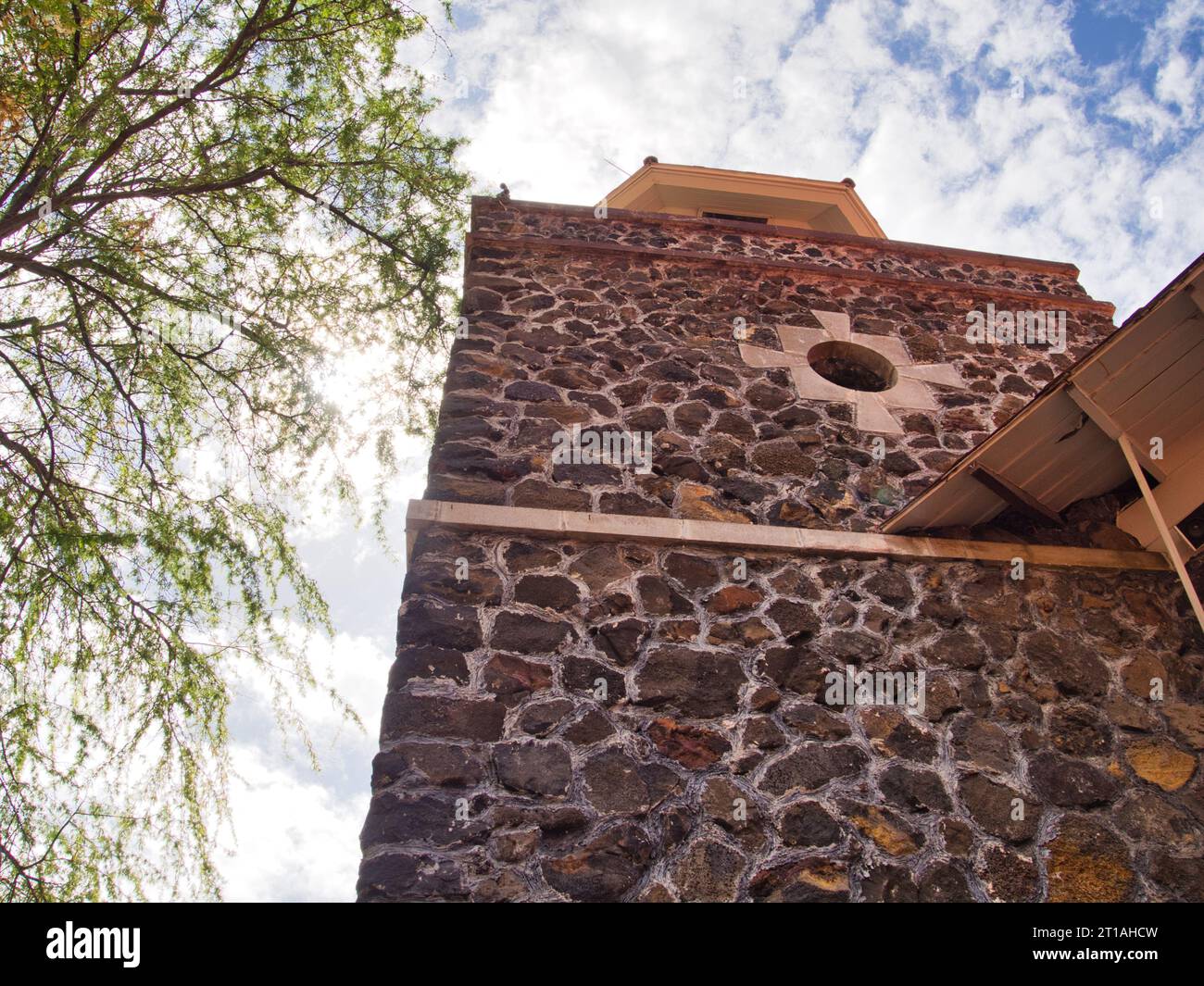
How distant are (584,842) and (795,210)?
7.64m

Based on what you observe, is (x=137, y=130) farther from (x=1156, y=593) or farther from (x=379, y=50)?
(x=1156, y=593)

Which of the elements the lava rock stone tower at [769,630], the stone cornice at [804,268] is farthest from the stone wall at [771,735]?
the stone cornice at [804,268]

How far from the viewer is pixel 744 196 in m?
9.24

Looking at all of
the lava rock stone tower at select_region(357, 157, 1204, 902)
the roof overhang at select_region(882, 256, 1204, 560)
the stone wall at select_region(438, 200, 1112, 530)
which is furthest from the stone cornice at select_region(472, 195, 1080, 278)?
the roof overhang at select_region(882, 256, 1204, 560)

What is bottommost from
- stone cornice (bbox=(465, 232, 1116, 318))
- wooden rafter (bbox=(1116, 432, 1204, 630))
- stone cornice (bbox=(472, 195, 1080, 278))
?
wooden rafter (bbox=(1116, 432, 1204, 630))

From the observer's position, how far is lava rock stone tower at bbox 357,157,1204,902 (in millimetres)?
3666

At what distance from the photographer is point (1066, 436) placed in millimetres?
4754

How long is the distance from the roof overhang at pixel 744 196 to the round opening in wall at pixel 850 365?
2.86 meters

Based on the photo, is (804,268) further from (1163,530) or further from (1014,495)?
(1163,530)

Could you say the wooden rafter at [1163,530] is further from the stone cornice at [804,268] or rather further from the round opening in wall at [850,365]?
the stone cornice at [804,268]

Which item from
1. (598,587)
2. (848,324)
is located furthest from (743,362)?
(598,587)

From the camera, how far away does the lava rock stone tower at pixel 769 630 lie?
144 inches

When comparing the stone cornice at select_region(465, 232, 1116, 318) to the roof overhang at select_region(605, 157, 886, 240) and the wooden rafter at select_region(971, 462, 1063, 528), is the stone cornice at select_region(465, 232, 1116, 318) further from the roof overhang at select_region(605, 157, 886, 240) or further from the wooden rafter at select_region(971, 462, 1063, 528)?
the wooden rafter at select_region(971, 462, 1063, 528)

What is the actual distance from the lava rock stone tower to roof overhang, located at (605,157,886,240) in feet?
8.67
